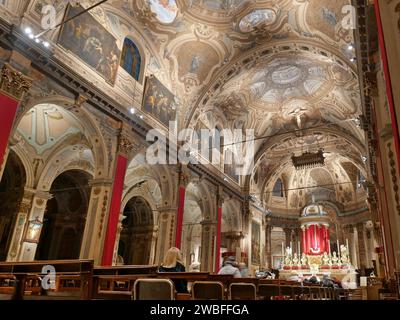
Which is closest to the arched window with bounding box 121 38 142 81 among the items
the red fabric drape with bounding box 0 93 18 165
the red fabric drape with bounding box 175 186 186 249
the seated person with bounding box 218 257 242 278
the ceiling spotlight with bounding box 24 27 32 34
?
Answer: the ceiling spotlight with bounding box 24 27 32 34

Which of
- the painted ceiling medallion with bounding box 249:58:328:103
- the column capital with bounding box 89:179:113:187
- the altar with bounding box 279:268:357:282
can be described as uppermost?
the painted ceiling medallion with bounding box 249:58:328:103

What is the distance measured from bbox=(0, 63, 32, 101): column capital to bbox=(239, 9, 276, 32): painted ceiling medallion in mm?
8866

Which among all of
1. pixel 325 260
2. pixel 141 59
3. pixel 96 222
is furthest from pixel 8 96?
pixel 325 260

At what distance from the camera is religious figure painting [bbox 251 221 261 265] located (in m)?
20.7

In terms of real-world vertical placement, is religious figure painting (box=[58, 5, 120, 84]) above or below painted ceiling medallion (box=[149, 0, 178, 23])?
below

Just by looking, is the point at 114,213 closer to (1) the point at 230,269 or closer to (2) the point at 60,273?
(1) the point at 230,269

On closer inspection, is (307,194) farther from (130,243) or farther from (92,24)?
(92,24)

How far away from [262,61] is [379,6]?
11610 millimetres

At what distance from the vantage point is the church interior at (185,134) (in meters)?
6.25

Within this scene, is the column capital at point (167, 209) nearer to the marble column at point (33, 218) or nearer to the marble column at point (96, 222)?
the marble column at point (96, 222)

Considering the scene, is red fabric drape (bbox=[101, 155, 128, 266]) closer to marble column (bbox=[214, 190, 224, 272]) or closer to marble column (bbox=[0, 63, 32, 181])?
marble column (bbox=[0, 63, 32, 181])

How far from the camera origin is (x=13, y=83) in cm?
748

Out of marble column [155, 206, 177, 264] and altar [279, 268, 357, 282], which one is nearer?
marble column [155, 206, 177, 264]

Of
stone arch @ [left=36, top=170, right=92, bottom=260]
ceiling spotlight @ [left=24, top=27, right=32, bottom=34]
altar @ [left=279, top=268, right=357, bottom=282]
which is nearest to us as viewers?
ceiling spotlight @ [left=24, top=27, right=32, bottom=34]
